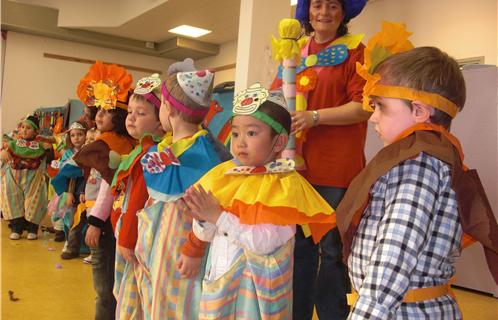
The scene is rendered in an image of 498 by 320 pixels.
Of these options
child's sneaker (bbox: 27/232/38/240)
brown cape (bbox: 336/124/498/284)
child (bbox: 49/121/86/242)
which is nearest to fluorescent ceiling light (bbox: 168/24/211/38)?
child (bbox: 49/121/86/242)

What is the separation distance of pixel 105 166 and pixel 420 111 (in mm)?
1563

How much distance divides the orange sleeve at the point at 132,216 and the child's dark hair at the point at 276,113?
65 centimetres

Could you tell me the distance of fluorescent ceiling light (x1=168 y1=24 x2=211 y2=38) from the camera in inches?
323

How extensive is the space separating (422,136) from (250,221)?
0.54 metres

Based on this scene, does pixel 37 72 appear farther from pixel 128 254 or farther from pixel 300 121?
pixel 300 121

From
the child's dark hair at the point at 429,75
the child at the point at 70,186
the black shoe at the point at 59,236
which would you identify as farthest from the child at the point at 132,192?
the black shoe at the point at 59,236

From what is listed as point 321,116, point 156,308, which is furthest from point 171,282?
point 321,116

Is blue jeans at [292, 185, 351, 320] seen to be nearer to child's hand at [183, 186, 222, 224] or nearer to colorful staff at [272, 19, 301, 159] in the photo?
colorful staff at [272, 19, 301, 159]

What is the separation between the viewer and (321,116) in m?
1.66

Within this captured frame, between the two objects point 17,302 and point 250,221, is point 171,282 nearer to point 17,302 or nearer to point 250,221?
point 250,221

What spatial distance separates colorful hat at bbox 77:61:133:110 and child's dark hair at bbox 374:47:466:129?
1632 mm

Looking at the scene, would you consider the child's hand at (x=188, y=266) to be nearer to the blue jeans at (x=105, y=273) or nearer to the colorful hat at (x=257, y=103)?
the colorful hat at (x=257, y=103)

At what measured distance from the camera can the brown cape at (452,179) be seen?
1026 mm

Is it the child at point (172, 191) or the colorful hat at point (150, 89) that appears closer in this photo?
the child at point (172, 191)
